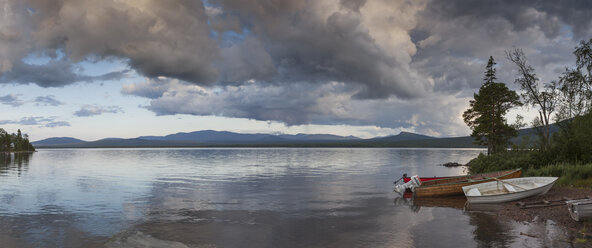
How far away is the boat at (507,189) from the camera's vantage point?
87.1 feet

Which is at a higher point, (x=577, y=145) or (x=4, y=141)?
(x=4, y=141)

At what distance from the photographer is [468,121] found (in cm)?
8256

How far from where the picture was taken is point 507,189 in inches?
1126

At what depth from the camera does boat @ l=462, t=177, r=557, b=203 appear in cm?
2655

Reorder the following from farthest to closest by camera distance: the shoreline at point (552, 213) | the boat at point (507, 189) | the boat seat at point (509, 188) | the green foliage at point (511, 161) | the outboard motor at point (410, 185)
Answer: the green foliage at point (511, 161), the outboard motor at point (410, 185), the boat seat at point (509, 188), the boat at point (507, 189), the shoreline at point (552, 213)

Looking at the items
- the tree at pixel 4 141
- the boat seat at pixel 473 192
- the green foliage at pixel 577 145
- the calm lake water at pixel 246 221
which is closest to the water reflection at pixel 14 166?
the calm lake water at pixel 246 221

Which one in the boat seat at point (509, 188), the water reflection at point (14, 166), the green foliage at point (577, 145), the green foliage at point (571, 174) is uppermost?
the green foliage at point (577, 145)

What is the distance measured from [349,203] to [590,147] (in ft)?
88.8

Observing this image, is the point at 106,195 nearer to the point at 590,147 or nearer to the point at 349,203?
the point at 349,203

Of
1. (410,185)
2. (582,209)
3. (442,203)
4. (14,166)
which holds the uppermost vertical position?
(582,209)

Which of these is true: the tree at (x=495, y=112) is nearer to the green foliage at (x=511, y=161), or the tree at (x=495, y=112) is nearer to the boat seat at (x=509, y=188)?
the green foliage at (x=511, y=161)

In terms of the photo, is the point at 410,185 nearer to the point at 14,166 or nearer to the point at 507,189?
the point at 507,189

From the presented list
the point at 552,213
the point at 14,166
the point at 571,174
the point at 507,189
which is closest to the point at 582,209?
the point at 552,213

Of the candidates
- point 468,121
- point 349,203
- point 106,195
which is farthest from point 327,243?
point 468,121
